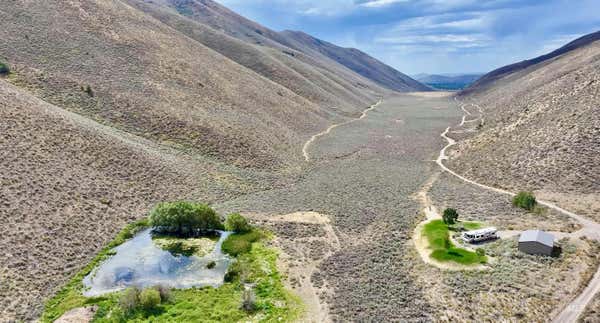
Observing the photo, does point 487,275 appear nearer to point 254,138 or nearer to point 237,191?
point 237,191

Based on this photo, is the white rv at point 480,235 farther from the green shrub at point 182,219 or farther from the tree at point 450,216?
the green shrub at point 182,219

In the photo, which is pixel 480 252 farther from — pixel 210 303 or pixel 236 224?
pixel 236 224

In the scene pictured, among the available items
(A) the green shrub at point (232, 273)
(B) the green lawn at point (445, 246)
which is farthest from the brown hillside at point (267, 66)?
(A) the green shrub at point (232, 273)

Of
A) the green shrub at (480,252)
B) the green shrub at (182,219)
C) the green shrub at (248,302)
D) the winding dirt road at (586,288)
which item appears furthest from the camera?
the green shrub at (182,219)

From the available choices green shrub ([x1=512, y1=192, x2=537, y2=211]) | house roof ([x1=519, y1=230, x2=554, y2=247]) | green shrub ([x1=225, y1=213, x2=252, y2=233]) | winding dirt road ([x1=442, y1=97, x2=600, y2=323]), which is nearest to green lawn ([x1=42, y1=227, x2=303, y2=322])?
green shrub ([x1=225, y1=213, x2=252, y2=233])

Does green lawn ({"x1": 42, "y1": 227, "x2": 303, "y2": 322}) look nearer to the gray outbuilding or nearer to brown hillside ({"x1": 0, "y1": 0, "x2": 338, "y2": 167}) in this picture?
the gray outbuilding

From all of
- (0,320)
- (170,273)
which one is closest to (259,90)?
(170,273)

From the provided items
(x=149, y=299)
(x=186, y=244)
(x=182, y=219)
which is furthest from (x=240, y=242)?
(x=149, y=299)
